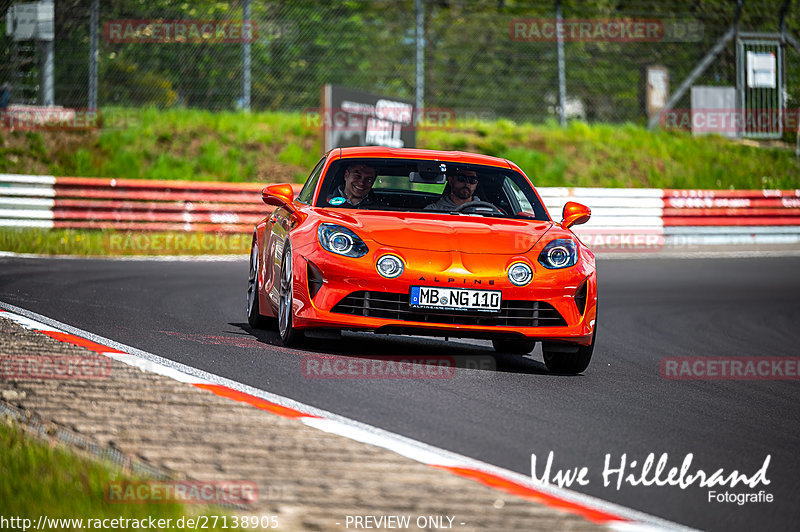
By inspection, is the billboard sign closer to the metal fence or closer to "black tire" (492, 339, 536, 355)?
the metal fence

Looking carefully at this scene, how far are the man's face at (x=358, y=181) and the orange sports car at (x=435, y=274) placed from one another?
28 millimetres

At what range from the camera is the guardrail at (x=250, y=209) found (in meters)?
18.4

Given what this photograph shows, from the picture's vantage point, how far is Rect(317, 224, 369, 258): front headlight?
24.1 ft

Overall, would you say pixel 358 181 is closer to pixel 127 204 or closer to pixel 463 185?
pixel 463 185

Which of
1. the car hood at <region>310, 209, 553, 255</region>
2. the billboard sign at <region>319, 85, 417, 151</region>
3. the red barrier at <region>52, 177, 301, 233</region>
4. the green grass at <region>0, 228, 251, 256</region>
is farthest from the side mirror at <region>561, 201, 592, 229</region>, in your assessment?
the red barrier at <region>52, 177, 301, 233</region>

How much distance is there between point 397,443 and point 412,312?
2455mm

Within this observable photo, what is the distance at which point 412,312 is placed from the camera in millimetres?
7227

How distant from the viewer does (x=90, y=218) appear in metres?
18.7

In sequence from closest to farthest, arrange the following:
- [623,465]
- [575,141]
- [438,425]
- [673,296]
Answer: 1. [623,465]
2. [438,425]
3. [673,296]
4. [575,141]

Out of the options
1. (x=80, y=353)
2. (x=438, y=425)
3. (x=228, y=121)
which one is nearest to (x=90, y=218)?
(x=228, y=121)

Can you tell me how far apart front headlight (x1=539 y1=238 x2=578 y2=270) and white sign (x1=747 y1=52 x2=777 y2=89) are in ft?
64.8

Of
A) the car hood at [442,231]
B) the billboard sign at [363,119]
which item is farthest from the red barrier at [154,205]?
the car hood at [442,231]

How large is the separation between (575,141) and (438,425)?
22.5 meters

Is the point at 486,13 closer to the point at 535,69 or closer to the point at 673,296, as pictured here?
the point at 535,69
